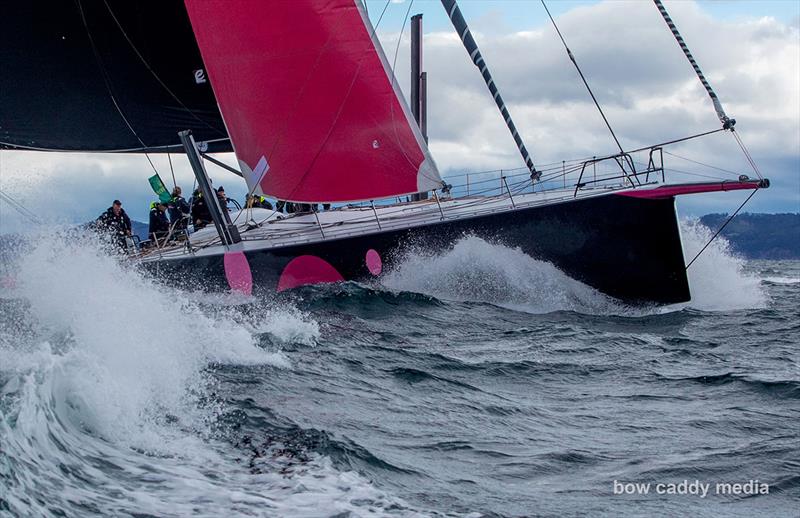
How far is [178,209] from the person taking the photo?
15188 millimetres

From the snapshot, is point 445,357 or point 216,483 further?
point 445,357

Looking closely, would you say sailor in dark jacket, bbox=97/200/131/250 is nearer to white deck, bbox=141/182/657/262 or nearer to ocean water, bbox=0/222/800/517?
white deck, bbox=141/182/657/262

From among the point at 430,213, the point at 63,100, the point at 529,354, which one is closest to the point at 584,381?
the point at 529,354

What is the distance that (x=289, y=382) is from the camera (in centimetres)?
656

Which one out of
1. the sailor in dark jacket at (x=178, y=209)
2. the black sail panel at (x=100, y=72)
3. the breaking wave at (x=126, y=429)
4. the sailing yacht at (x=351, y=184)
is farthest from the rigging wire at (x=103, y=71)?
the breaking wave at (x=126, y=429)

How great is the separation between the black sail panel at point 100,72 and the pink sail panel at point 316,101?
2.77 meters

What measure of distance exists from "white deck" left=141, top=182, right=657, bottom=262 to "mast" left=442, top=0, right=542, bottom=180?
582 mm

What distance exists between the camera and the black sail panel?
49.3 feet

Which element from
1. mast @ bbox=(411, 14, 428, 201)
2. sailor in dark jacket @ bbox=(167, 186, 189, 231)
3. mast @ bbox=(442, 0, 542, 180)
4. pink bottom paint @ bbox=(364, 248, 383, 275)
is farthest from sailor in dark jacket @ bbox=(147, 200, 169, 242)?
mast @ bbox=(411, 14, 428, 201)

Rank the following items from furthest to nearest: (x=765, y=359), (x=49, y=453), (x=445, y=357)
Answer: (x=765, y=359)
(x=445, y=357)
(x=49, y=453)

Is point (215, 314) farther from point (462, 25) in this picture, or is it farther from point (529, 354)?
point (462, 25)

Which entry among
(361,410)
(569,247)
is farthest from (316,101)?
(361,410)

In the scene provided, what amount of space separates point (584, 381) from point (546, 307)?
414cm

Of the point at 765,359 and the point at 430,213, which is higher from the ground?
the point at 430,213
